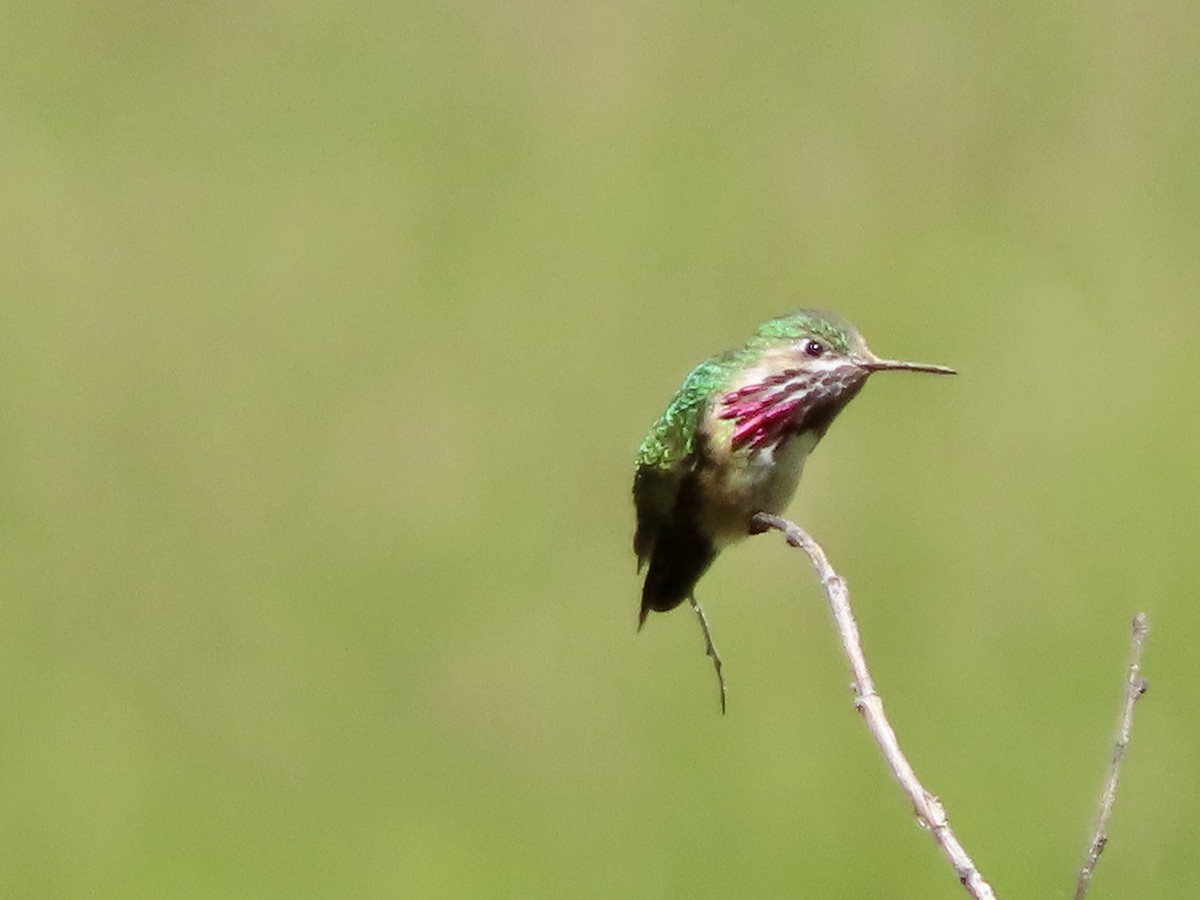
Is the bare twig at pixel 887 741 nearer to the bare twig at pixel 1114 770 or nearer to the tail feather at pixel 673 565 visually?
the bare twig at pixel 1114 770

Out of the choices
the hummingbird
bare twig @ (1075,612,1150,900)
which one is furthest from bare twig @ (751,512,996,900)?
the hummingbird

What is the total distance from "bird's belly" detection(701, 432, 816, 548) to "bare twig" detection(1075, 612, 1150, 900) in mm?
314

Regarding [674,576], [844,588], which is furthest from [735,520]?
[844,588]

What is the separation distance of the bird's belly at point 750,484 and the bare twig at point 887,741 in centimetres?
17

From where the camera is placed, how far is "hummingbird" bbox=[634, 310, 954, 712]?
0.97m

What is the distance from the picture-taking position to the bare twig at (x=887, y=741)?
64 cm

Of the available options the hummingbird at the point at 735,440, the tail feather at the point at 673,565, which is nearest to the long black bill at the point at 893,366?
the hummingbird at the point at 735,440

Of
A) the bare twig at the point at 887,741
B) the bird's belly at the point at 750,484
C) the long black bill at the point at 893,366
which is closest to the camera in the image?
the bare twig at the point at 887,741

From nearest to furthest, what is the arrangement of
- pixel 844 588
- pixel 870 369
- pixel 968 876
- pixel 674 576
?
pixel 968 876 → pixel 844 588 → pixel 870 369 → pixel 674 576

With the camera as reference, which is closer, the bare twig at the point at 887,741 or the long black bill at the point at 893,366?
the bare twig at the point at 887,741

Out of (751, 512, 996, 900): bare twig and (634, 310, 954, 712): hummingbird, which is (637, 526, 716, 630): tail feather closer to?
(634, 310, 954, 712): hummingbird

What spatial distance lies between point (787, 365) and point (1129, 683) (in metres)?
0.33

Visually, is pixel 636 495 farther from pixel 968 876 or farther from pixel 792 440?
pixel 968 876

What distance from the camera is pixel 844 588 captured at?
2.62ft
